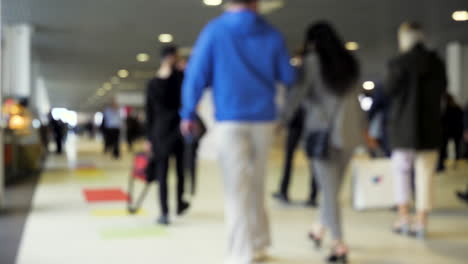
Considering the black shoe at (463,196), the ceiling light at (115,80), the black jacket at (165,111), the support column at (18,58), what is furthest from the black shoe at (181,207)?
the ceiling light at (115,80)

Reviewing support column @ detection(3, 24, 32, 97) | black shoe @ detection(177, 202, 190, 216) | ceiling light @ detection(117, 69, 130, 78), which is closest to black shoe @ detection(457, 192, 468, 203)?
black shoe @ detection(177, 202, 190, 216)

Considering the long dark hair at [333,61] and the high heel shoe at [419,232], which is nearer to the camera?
the long dark hair at [333,61]

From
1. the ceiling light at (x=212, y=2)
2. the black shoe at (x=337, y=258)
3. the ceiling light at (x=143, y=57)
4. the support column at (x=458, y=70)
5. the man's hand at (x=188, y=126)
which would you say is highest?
the ceiling light at (x=143, y=57)

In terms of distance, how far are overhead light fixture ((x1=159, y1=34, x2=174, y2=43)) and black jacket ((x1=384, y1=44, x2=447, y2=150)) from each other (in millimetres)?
8464

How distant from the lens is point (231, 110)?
2.64m

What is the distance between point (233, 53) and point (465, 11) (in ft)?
27.2

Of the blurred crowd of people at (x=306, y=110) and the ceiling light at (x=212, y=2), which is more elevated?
the ceiling light at (x=212, y=2)

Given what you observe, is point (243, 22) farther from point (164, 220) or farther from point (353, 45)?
point (353, 45)

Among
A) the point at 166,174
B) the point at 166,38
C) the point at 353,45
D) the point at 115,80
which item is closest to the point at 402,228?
the point at 166,174

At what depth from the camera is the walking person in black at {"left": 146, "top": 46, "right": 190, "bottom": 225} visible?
14.0ft

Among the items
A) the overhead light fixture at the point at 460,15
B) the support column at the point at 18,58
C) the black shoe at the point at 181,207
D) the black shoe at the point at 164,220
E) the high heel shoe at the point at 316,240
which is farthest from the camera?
the support column at the point at 18,58

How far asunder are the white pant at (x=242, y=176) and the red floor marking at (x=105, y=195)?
312 cm

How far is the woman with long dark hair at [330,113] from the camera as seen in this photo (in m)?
2.92

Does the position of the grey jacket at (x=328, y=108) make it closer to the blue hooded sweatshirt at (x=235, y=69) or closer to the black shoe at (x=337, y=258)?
the blue hooded sweatshirt at (x=235, y=69)
